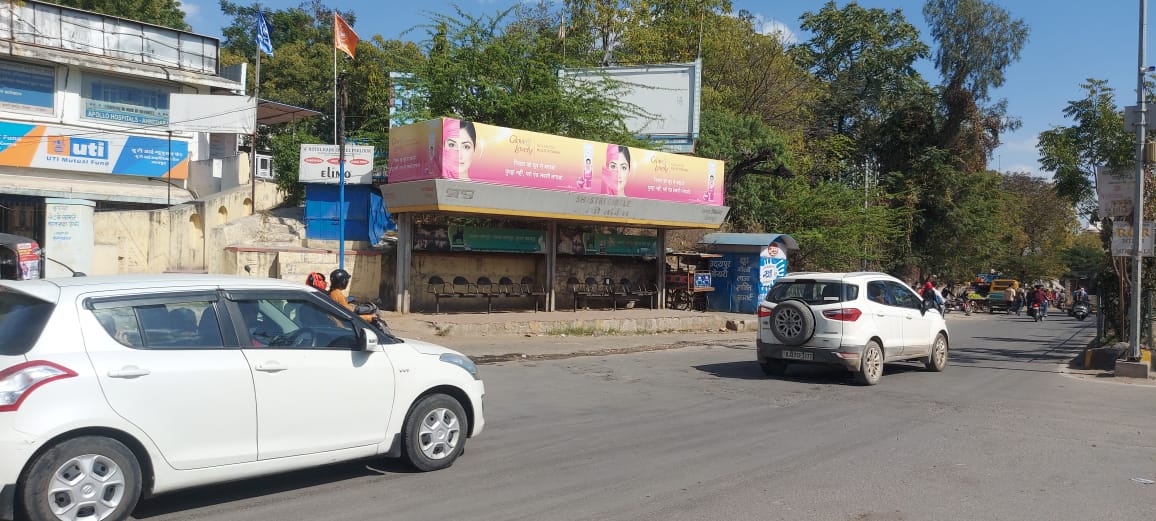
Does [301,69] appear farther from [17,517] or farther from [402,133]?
[17,517]

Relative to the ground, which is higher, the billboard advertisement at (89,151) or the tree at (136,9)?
the tree at (136,9)

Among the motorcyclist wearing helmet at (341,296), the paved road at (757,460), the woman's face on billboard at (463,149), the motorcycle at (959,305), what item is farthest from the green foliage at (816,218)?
the motorcyclist wearing helmet at (341,296)

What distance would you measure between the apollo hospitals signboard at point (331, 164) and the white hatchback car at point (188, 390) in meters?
19.2

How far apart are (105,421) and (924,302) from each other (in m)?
12.7

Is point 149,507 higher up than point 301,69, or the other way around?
point 301,69

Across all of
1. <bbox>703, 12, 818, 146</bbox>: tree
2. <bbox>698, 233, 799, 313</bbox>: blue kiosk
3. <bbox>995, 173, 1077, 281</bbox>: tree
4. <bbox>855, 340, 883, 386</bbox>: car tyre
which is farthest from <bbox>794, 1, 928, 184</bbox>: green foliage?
<bbox>855, 340, 883, 386</bbox>: car tyre

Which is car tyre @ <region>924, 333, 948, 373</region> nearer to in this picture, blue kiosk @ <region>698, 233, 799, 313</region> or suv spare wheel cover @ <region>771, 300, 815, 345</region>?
suv spare wheel cover @ <region>771, 300, 815, 345</region>

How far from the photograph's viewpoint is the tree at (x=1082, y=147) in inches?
655

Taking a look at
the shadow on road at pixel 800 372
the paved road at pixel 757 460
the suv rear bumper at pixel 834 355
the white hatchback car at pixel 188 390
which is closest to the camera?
the white hatchback car at pixel 188 390

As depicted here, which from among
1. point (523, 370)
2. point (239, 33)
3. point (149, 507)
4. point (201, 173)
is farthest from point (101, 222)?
point (239, 33)

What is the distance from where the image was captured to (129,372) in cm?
491

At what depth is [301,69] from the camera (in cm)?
4684

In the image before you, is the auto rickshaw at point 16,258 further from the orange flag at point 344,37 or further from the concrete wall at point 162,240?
the orange flag at point 344,37

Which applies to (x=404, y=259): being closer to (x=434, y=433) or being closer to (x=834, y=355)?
(x=834, y=355)
